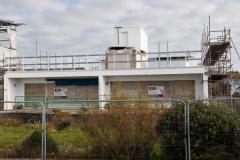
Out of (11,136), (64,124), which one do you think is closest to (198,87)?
(11,136)

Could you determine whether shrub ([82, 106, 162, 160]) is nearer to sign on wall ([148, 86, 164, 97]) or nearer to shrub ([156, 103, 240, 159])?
shrub ([156, 103, 240, 159])

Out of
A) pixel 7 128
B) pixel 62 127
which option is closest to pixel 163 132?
pixel 62 127

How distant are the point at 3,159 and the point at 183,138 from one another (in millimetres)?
5366

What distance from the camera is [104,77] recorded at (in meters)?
37.9

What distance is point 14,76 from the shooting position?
39656mm

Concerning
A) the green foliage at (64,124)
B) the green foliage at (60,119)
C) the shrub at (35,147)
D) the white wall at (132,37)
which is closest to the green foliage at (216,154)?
the shrub at (35,147)

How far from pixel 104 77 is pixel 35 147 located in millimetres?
25208

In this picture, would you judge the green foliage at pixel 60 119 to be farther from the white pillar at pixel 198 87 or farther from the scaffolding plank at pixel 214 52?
the white pillar at pixel 198 87

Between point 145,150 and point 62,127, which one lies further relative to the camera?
point 62,127

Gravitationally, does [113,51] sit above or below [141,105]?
above

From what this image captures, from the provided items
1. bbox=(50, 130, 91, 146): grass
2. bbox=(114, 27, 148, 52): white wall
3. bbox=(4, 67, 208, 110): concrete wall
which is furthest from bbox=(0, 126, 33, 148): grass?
bbox=(114, 27, 148, 52): white wall

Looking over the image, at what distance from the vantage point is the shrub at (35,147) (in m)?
12.7

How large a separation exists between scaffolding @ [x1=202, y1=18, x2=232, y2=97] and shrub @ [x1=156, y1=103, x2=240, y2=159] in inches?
861

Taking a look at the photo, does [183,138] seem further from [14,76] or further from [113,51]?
[14,76]
